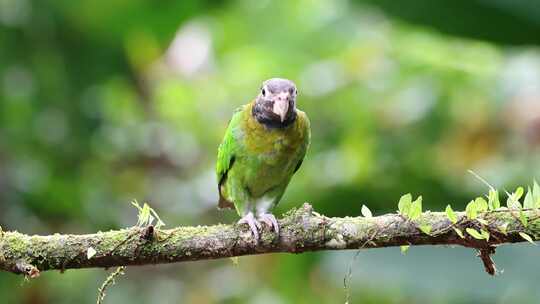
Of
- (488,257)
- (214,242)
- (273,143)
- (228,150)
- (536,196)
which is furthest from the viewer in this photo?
(228,150)

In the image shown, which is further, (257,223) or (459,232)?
(257,223)

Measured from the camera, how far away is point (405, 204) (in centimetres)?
349

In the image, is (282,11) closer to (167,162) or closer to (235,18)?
(235,18)

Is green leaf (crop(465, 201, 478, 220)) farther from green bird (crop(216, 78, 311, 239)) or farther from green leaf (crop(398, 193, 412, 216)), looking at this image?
green bird (crop(216, 78, 311, 239))

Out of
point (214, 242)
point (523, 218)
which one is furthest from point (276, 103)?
point (523, 218)

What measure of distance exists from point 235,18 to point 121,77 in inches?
94.5

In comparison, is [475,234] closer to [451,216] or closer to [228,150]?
[451,216]

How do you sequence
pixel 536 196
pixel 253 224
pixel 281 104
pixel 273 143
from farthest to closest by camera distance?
pixel 273 143, pixel 281 104, pixel 253 224, pixel 536 196

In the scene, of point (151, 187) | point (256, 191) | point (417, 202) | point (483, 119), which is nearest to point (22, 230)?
point (151, 187)

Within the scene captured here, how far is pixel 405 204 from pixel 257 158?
163cm

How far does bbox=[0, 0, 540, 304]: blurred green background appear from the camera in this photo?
316 inches

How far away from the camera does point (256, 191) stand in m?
5.20

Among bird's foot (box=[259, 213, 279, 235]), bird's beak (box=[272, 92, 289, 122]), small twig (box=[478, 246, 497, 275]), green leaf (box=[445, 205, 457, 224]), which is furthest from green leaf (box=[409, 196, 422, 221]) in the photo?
bird's beak (box=[272, 92, 289, 122])

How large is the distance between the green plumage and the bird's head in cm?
4
